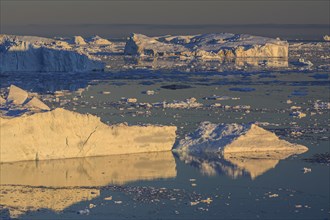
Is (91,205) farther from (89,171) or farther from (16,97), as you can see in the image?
(16,97)

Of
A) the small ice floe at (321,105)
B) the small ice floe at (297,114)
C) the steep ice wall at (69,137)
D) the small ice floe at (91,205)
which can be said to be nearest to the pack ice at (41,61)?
the small ice floe at (321,105)

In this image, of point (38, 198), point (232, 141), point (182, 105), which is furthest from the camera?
point (182, 105)

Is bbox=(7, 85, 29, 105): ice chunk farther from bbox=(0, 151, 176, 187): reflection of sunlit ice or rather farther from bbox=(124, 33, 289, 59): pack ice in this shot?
bbox=(124, 33, 289, 59): pack ice

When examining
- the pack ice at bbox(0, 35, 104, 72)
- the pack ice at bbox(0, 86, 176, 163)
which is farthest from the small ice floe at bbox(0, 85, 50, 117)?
the pack ice at bbox(0, 35, 104, 72)

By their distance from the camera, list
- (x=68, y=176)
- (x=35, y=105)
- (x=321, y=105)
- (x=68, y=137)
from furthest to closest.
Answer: (x=321, y=105) < (x=35, y=105) < (x=68, y=137) < (x=68, y=176)

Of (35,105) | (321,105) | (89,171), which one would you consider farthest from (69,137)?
(321,105)

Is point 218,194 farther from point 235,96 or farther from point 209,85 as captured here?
point 209,85

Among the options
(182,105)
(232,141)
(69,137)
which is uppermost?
(69,137)
